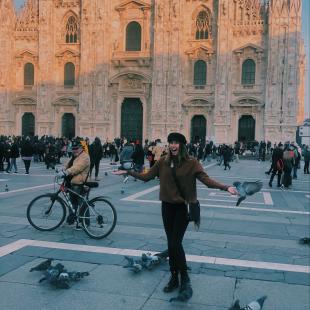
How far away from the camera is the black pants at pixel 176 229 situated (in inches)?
167

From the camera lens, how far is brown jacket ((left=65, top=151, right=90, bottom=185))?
6.80 metres

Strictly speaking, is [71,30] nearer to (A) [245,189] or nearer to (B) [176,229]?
(B) [176,229]

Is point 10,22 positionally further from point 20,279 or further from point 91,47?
point 20,279

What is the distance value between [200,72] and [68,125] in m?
13.1

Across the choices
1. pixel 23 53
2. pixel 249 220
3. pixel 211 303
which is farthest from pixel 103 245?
pixel 23 53

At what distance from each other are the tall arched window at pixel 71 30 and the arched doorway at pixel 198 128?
44.5ft

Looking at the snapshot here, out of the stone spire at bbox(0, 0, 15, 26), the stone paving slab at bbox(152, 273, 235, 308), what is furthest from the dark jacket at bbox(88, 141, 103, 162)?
the stone spire at bbox(0, 0, 15, 26)

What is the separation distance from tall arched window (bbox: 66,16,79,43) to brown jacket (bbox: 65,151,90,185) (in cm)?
3281

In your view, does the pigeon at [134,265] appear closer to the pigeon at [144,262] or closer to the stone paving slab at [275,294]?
the pigeon at [144,262]

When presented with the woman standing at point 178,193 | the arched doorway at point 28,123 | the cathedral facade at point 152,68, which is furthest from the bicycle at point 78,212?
the arched doorway at point 28,123

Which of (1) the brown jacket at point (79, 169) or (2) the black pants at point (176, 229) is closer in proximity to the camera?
(2) the black pants at point (176, 229)

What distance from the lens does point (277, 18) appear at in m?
31.8

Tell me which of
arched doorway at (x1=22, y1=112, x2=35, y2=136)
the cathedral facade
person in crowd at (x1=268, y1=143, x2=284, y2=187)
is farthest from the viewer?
arched doorway at (x1=22, y1=112, x2=35, y2=136)

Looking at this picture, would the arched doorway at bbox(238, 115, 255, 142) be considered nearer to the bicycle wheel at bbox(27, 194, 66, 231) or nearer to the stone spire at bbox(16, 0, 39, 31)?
the stone spire at bbox(16, 0, 39, 31)
